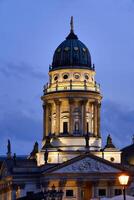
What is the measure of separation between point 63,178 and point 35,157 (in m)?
12.7

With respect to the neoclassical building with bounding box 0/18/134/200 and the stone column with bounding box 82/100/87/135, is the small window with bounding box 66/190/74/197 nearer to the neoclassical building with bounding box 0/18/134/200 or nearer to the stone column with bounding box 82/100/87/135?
the neoclassical building with bounding box 0/18/134/200

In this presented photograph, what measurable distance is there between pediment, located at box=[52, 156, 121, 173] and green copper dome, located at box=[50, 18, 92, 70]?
1789cm

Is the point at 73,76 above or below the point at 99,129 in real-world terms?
above

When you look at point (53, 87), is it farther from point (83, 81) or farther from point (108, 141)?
point (108, 141)

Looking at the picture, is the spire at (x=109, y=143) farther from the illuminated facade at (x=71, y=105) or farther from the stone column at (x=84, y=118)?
the stone column at (x=84, y=118)

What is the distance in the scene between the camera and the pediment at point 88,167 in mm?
119062

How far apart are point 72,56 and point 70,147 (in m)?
15.4

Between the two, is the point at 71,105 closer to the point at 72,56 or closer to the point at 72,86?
the point at 72,86

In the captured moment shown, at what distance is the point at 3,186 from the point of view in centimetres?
12925

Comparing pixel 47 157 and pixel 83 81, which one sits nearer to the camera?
pixel 47 157

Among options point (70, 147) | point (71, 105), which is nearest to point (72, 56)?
point (71, 105)

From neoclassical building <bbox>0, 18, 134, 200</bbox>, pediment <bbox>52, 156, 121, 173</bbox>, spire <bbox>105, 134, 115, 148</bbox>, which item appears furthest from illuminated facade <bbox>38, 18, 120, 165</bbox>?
pediment <bbox>52, 156, 121, 173</bbox>

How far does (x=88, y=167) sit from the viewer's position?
393 ft

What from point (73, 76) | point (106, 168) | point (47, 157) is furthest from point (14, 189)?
point (73, 76)
